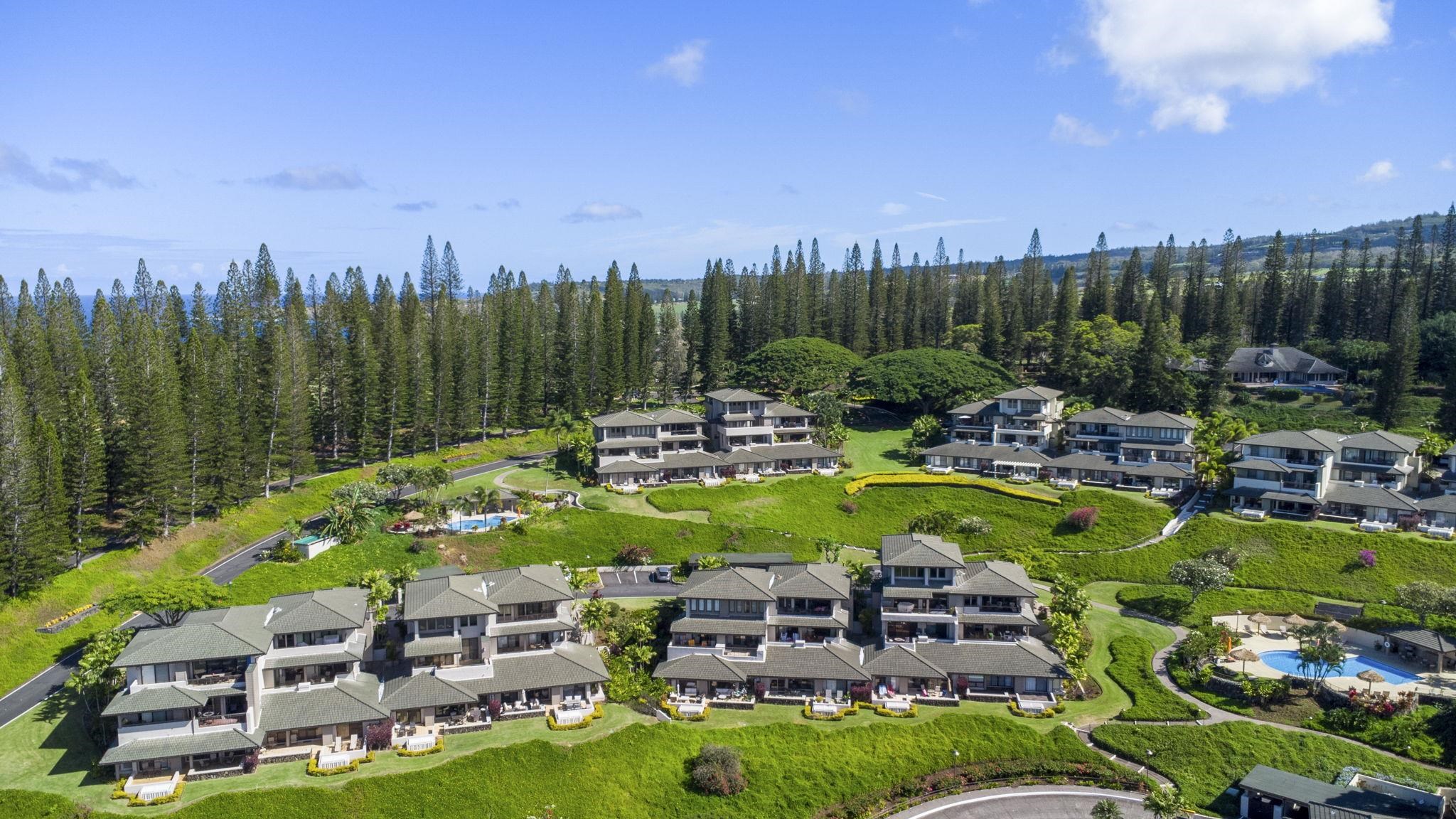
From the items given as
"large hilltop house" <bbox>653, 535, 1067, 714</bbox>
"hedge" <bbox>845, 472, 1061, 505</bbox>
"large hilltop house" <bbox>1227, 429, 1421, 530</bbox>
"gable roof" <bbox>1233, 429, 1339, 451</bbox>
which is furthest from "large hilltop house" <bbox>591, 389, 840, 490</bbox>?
"gable roof" <bbox>1233, 429, 1339, 451</bbox>

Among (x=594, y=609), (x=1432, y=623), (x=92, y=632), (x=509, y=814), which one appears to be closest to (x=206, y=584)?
(x=92, y=632)

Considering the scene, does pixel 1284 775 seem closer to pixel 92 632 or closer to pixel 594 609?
pixel 594 609

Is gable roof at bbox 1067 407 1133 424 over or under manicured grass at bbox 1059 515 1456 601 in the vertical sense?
over

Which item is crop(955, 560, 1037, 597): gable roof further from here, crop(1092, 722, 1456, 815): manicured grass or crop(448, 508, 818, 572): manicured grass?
crop(448, 508, 818, 572): manicured grass

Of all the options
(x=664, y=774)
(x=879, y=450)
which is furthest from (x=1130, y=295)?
(x=664, y=774)

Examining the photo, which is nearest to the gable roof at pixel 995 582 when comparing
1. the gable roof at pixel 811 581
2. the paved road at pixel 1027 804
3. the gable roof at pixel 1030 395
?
the gable roof at pixel 811 581
